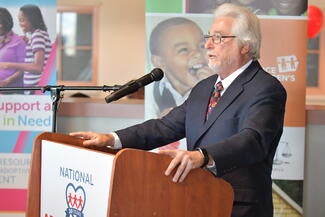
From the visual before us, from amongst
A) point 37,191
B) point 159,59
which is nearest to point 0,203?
point 159,59

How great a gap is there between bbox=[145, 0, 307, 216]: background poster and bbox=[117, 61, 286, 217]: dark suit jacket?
1.08 m

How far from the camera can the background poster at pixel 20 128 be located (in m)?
3.15

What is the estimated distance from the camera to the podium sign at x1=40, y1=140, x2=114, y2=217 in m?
1.43

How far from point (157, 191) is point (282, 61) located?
5.79 feet

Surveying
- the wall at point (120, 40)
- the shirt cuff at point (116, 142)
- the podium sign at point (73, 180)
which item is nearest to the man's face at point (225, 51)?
the shirt cuff at point (116, 142)

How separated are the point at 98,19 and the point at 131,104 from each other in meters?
4.52

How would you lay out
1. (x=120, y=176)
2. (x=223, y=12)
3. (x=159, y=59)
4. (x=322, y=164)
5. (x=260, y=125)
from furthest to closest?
(x=322, y=164)
(x=159, y=59)
(x=223, y=12)
(x=260, y=125)
(x=120, y=176)

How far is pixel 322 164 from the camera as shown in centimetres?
326

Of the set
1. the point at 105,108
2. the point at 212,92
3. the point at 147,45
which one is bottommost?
the point at 105,108

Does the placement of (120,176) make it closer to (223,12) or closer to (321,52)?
(223,12)

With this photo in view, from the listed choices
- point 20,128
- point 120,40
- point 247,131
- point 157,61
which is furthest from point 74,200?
point 120,40

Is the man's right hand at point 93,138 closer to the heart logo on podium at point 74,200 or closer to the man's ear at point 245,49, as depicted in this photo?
the heart logo on podium at point 74,200

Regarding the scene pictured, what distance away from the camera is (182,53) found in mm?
3039

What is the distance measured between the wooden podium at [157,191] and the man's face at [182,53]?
60.6 inches
